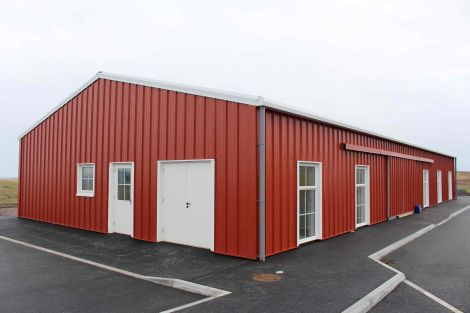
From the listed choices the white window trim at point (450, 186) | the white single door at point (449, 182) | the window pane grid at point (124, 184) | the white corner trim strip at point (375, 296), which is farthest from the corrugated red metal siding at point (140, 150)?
the white single door at point (449, 182)

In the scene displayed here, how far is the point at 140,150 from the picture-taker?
10719mm

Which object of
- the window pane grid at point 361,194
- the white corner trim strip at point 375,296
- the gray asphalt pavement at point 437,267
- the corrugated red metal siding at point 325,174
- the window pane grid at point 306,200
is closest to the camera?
the white corner trim strip at point 375,296

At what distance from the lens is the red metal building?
27.3 ft

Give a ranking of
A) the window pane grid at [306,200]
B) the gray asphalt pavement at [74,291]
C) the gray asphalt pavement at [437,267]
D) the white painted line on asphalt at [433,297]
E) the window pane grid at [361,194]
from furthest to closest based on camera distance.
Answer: the window pane grid at [361,194] → the window pane grid at [306,200] → the gray asphalt pavement at [437,267] → the gray asphalt pavement at [74,291] → the white painted line on asphalt at [433,297]

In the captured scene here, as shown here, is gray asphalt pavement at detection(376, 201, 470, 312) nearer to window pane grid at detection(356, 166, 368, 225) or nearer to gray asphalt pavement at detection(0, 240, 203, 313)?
window pane grid at detection(356, 166, 368, 225)

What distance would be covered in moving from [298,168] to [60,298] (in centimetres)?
595

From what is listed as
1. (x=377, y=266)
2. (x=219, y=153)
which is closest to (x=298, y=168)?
(x=219, y=153)

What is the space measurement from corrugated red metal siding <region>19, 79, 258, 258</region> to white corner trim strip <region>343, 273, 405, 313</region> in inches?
110

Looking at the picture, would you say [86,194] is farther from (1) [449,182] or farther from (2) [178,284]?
(1) [449,182]

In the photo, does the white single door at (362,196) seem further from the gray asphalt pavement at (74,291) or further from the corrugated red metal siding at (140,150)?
the gray asphalt pavement at (74,291)

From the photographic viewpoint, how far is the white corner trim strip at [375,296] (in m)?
5.02

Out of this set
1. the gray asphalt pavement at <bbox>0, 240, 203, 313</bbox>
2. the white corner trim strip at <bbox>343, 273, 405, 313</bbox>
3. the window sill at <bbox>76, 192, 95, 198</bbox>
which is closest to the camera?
the white corner trim strip at <bbox>343, 273, 405, 313</bbox>

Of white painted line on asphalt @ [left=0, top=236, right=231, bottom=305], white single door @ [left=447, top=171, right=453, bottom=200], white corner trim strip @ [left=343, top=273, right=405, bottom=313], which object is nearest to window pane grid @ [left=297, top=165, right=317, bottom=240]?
white corner trim strip @ [left=343, top=273, right=405, bottom=313]

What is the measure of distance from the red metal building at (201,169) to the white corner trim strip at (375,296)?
267 cm
